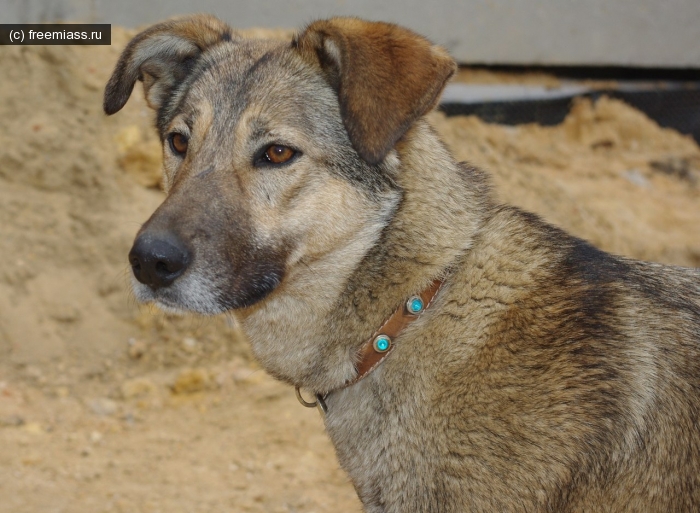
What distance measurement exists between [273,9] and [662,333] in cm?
545

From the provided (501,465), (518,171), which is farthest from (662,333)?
(518,171)

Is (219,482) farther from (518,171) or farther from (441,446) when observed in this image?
(518,171)

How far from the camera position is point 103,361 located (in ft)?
18.1

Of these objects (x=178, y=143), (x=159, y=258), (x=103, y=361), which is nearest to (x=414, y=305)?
(x=159, y=258)

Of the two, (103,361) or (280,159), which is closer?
(280,159)

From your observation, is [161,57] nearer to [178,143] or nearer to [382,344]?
[178,143]

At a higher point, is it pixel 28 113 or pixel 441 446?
pixel 441 446

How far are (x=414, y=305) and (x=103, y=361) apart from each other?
3.19 metres

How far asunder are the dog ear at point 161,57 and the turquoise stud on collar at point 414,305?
1650 millimetres

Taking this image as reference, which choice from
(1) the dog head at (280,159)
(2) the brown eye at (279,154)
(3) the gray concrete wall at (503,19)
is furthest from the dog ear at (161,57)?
(3) the gray concrete wall at (503,19)

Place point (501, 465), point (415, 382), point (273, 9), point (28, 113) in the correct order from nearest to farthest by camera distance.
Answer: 1. point (501, 465)
2. point (415, 382)
3. point (28, 113)
4. point (273, 9)

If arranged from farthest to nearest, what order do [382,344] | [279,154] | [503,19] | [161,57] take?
[503,19]
[161,57]
[279,154]
[382,344]

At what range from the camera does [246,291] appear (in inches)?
121

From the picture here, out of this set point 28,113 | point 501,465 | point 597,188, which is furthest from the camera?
point 597,188
